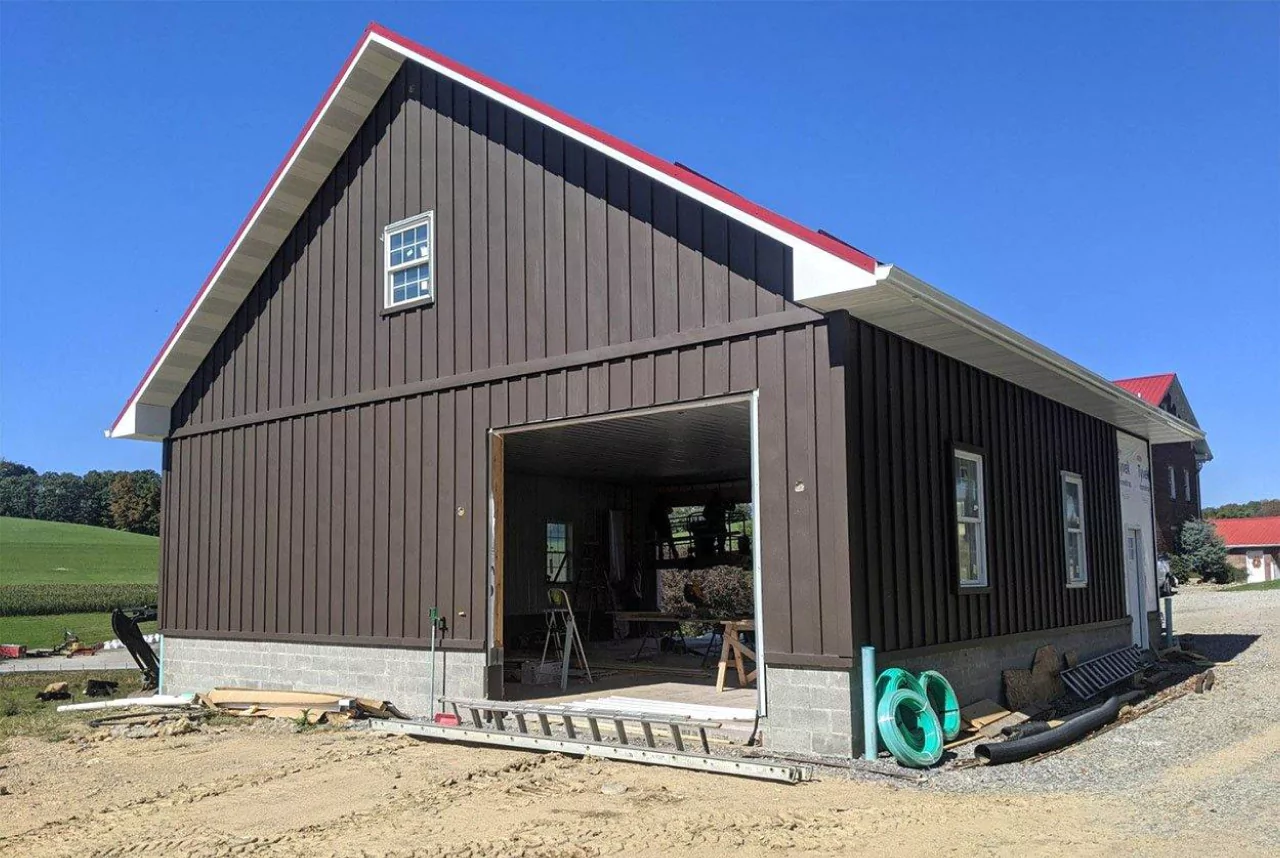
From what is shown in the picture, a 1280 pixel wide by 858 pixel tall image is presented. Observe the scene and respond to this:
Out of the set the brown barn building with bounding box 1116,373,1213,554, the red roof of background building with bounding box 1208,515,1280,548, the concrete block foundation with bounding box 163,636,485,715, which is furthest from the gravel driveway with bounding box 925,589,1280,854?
the red roof of background building with bounding box 1208,515,1280,548

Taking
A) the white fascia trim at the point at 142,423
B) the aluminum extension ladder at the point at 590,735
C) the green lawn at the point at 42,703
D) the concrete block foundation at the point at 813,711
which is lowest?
the green lawn at the point at 42,703

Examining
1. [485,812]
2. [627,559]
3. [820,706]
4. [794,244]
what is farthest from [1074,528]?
[485,812]

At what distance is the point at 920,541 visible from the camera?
29.8ft

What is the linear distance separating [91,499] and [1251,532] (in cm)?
Result: 7941

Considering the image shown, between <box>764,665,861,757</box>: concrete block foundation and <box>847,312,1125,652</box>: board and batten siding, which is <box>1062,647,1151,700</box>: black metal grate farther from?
<box>764,665,861,757</box>: concrete block foundation

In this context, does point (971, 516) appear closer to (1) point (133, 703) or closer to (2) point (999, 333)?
(2) point (999, 333)

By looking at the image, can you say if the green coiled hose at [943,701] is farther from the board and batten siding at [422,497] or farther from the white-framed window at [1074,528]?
the white-framed window at [1074,528]

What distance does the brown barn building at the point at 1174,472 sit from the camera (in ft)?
113

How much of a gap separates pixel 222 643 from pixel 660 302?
7.89 metres

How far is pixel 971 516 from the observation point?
10289mm

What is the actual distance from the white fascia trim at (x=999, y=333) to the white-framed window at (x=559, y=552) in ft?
29.9

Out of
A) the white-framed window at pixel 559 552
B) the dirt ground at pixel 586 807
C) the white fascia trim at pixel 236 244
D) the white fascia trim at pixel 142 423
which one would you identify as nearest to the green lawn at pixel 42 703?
the dirt ground at pixel 586 807

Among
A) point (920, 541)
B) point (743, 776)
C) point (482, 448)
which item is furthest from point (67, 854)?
point (920, 541)

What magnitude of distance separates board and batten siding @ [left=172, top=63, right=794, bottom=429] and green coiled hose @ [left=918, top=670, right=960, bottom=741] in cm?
336
